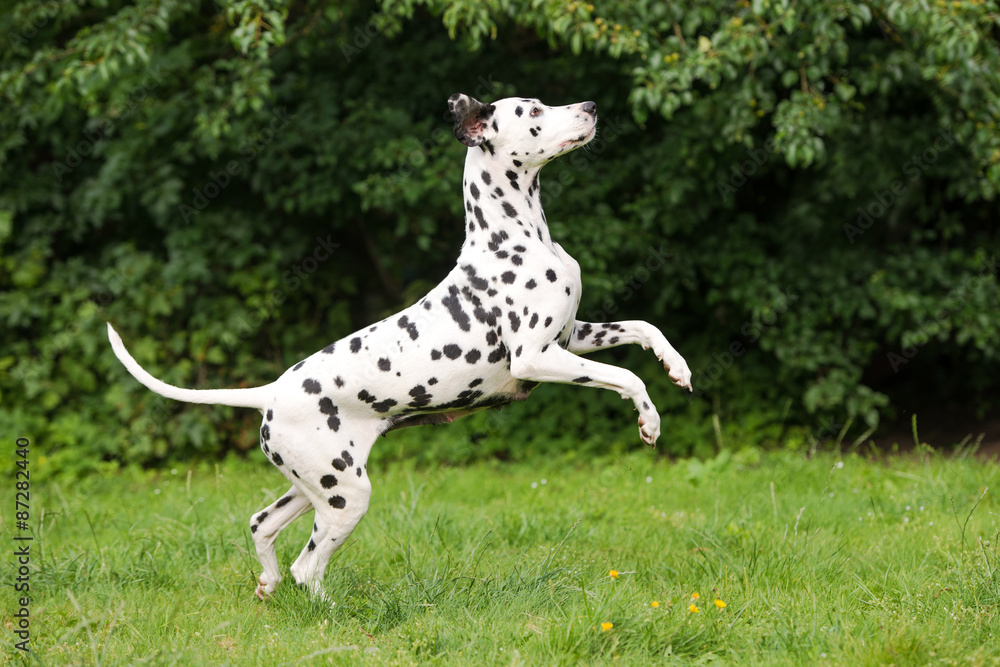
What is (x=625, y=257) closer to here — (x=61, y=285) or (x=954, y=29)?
(x=954, y=29)

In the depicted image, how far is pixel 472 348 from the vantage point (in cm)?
323

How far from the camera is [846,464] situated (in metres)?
5.65

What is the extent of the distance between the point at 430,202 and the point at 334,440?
11.4ft

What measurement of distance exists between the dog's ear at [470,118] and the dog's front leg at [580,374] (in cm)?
81

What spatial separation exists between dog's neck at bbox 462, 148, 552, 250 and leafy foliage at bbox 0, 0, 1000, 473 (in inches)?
71.9

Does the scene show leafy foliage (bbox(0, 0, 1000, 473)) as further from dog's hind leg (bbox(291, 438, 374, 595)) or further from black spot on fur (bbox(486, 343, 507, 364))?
dog's hind leg (bbox(291, 438, 374, 595))

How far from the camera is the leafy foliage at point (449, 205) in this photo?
552cm

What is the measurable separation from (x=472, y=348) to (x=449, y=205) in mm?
3314

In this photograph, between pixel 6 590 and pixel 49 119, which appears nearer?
pixel 6 590

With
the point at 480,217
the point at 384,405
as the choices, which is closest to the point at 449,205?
the point at 480,217

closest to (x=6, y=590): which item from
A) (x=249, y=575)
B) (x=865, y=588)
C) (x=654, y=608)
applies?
(x=249, y=575)

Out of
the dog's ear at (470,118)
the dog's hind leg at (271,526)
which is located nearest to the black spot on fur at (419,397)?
the dog's hind leg at (271,526)

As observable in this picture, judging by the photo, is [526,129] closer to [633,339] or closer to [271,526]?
[633,339]

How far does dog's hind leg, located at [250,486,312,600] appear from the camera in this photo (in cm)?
359
